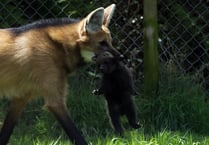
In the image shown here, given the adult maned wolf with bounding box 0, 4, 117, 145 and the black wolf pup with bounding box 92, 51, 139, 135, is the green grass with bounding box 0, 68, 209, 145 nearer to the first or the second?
the black wolf pup with bounding box 92, 51, 139, 135

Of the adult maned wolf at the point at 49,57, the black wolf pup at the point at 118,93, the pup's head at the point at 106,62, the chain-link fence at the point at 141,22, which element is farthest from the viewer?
the chain-link fence at the point at 141,22

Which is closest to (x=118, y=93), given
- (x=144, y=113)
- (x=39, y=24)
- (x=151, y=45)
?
(x=144, y=113)

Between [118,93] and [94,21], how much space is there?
81 centimetres

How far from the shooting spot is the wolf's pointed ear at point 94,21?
217 inches

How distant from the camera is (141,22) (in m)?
7.12

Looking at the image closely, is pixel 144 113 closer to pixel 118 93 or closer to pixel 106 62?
pixel 118 93

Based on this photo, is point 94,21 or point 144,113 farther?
point 144,113

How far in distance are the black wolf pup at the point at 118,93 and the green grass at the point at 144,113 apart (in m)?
0.13

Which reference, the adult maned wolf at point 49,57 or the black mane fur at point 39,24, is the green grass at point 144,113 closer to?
the adult maned wolf at point 49,57

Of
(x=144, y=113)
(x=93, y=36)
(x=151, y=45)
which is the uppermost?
(x=93, y=36)

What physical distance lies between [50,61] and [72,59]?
0.80 feet

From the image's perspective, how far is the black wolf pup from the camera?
19.6ft

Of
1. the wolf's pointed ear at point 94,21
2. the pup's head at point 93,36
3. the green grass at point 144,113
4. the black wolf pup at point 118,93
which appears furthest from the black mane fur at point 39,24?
the green grass at point 144,113

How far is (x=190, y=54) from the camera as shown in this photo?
711cm
